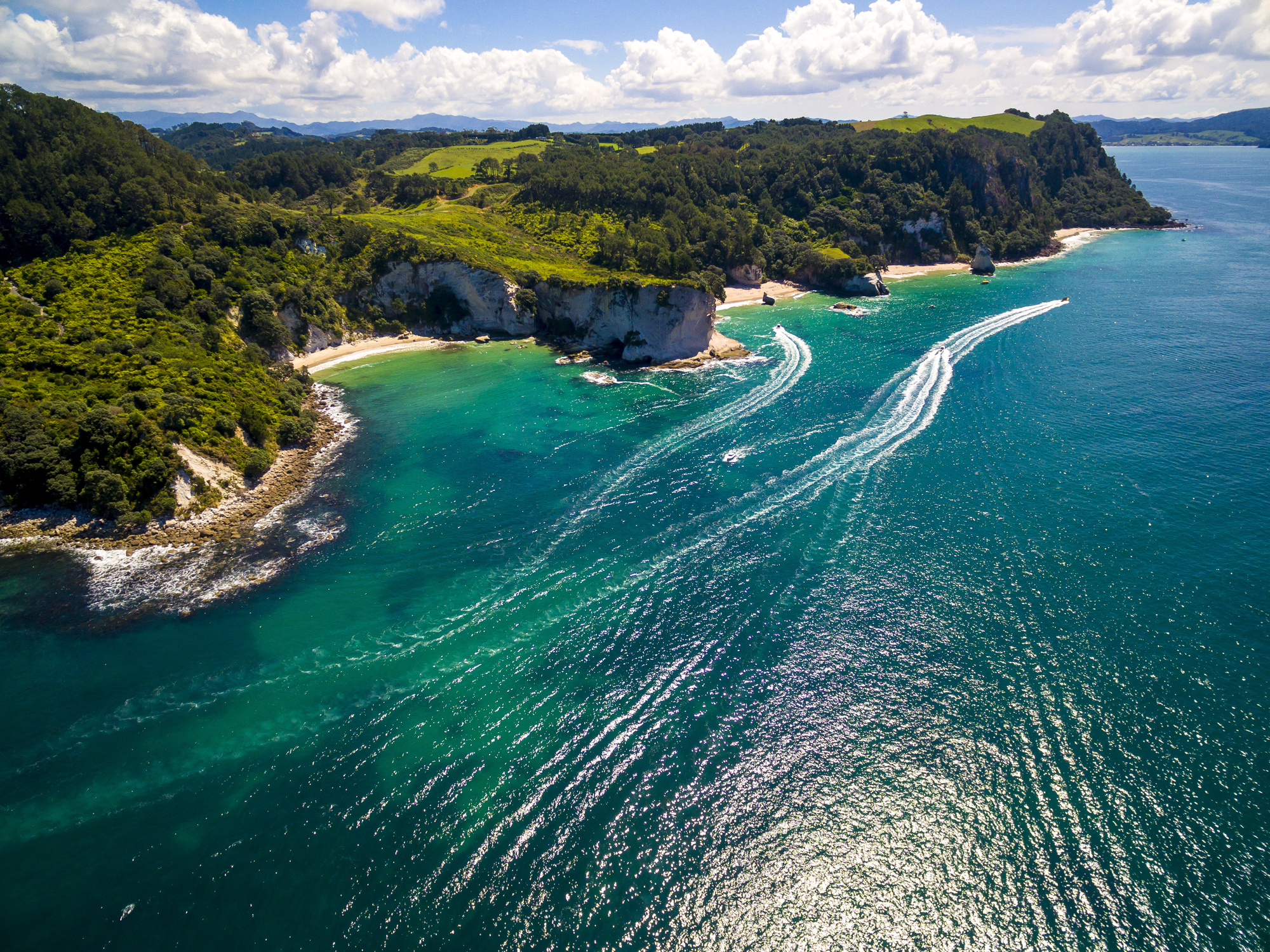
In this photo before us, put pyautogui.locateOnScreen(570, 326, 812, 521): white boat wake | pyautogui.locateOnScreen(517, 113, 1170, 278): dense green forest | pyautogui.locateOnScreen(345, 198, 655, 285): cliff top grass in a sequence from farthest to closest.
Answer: pyautogui.locateOnScreen(517, 113, 1170, 278): dense green forest < pyautogui.locateOnScreen(345, 198, 655, 285): cliff top grass < pyautogui.locateOnScreen(570, 326, 812, 521): white boat wake

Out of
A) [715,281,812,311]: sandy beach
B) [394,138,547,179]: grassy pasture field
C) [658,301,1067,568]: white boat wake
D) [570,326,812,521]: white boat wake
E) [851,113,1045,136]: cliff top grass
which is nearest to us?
[658,301,1067,568]: white boat wake

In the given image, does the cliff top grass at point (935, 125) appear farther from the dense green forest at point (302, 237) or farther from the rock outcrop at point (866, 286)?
the rock outcrop at point (866, 286)

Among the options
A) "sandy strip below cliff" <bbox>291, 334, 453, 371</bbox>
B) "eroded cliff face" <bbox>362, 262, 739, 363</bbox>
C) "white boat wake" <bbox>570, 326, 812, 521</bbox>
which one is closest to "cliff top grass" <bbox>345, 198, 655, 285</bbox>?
"eroded cliff face" <bbox>362, 262, 739, 363</bbox>

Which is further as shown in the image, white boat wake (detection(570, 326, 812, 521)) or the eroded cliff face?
the eroded cliff face

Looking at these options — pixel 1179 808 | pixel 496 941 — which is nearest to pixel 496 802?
pixel 496 941

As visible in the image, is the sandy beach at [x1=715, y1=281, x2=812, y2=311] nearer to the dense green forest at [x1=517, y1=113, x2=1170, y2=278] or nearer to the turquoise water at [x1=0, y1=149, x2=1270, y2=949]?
the dense green forest at [x1=517, y1=113, x2=1170, y2=278]

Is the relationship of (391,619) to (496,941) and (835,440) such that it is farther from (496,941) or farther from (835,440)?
(835,440)
